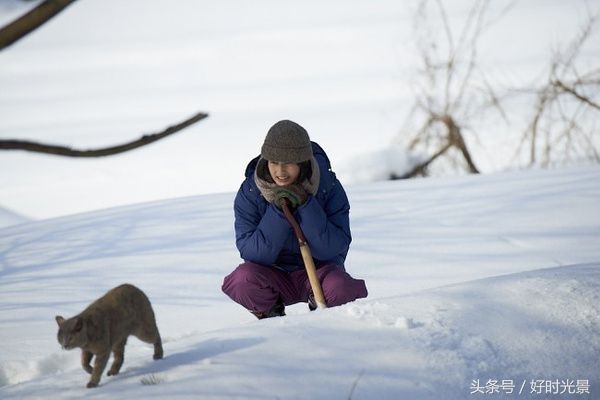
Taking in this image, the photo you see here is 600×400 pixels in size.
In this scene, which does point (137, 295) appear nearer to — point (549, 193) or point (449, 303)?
point (449, 303)

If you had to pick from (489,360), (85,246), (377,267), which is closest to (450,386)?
(489,360)

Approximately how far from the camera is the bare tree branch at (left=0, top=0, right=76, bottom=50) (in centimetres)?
79

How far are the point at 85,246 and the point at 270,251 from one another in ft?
9.60

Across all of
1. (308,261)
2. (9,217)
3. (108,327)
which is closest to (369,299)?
(308,261)

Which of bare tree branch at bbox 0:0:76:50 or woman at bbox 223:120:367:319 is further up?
bare tree branch at bbox 0:0:76:50

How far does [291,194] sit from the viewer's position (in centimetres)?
292

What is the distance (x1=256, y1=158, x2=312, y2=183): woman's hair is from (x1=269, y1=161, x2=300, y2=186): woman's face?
38mm

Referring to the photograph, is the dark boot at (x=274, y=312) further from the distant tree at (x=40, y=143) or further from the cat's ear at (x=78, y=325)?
the distant tree at (x=40, y=143)

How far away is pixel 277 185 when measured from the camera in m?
2.92

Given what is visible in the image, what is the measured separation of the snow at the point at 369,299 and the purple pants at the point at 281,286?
463mm

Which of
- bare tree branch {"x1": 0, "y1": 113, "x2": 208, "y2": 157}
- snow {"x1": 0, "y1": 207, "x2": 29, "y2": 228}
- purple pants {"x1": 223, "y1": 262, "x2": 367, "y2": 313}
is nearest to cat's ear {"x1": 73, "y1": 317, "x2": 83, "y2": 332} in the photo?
bare tree branch {"x1": 0, "y1": 113, "x2": 208, "y2": 157}

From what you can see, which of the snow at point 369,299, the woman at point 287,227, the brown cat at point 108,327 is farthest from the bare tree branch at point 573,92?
the brown cat at point 108,327

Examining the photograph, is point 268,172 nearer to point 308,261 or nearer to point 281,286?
point 308,261

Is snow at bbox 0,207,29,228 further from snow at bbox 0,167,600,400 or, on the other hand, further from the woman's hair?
the woman's hair
